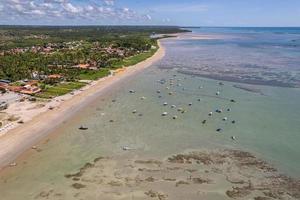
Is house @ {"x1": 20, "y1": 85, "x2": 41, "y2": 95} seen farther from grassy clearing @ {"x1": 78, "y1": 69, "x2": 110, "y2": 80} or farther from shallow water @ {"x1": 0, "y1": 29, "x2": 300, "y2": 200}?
grassy clearing @ {"x1": 78, "y1": 69, "x2": 110, "y2": 80}

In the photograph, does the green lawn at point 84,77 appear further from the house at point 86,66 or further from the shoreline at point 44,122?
the house at point 86,66

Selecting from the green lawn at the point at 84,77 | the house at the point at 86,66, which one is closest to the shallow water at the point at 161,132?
the green lawn at the point at 84,77

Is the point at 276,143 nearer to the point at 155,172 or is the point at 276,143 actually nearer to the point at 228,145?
the point at 228,145

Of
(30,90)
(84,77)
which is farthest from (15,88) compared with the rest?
(84,77)

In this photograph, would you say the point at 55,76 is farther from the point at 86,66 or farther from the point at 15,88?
the point at 86,66

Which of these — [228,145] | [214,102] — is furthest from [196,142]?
[214,102]
